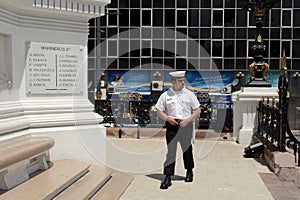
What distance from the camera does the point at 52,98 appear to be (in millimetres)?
7203

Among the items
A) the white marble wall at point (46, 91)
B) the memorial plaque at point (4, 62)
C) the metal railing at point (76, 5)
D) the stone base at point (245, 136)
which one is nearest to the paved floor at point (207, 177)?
the stone base at point (245, 136)

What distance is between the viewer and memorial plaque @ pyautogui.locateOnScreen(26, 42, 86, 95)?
690 cm

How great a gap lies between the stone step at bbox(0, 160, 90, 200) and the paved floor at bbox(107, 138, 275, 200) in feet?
2.50

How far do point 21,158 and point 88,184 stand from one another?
50.3 inches

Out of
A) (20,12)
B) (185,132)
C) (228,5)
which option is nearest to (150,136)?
(185,132)

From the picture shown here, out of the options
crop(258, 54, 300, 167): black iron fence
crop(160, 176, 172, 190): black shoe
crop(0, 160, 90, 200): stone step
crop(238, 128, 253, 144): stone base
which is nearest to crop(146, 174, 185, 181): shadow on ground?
crop(160, 176, 172, 190): black shoe

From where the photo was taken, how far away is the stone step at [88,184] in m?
5.57

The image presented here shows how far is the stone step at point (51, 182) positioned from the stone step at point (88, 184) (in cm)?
6

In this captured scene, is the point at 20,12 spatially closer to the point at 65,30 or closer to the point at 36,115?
the point at 65,30

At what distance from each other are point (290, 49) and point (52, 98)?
34.8 m

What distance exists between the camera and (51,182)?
5.63 meters

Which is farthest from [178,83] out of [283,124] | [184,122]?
[283,124]

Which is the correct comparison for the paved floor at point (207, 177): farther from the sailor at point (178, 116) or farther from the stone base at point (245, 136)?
the stone base at point (245, 136)

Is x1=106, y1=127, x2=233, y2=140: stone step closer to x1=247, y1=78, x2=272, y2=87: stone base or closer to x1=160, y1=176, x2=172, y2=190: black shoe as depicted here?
x1=247, y1=78, x2=272, y2=87: stone base
